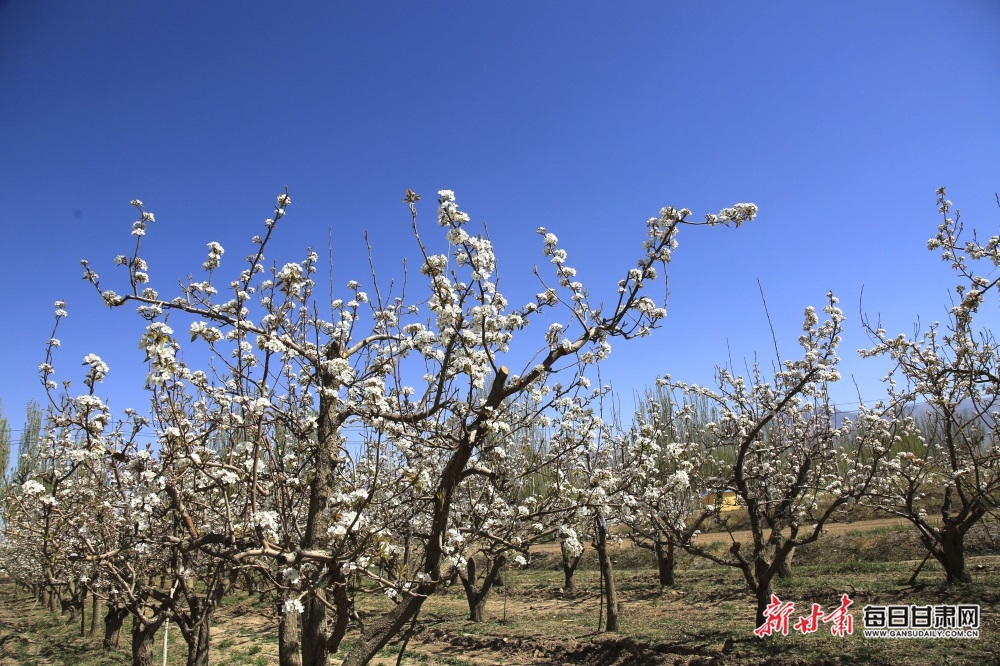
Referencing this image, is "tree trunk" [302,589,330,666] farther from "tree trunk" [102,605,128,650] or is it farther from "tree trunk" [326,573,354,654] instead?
"tree trunk" [102,605,128,650]

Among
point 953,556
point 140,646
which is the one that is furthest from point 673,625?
point 140,646

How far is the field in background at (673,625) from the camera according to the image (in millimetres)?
7809

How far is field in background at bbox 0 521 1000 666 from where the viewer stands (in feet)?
25.6

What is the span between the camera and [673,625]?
413 inches

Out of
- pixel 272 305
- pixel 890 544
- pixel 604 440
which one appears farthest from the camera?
pixel 890 544

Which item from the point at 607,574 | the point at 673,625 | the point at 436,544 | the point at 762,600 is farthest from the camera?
the point at 607,574

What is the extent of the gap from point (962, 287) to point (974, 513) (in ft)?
13.1

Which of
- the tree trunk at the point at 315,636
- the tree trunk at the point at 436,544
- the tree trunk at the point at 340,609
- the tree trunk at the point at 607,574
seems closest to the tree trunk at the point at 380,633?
the tree trunk at the point at 436,544

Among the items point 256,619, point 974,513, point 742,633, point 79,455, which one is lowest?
point 256,619

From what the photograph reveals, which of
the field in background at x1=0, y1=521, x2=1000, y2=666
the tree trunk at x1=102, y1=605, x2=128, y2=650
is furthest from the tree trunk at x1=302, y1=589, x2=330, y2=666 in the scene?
the tree trunk at x1=102, y1=605, x2=128, y2=650

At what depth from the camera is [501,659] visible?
10.0 meters

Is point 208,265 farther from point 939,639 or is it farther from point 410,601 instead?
point 939,639

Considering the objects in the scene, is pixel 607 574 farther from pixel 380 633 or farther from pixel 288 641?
pixel 380 633

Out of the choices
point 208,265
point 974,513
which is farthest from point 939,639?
point 208,265
